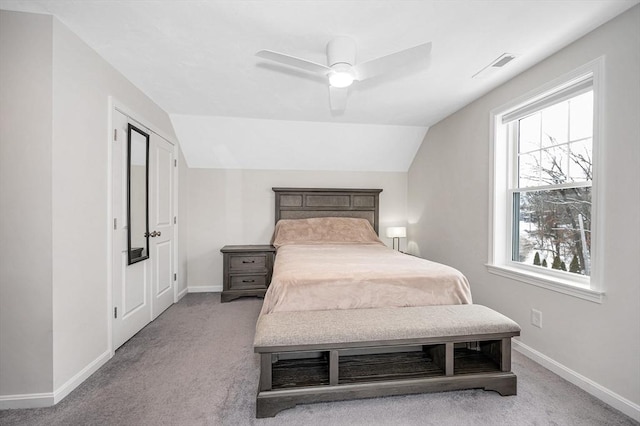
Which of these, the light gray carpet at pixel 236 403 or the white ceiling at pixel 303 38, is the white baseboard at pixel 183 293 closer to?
the light gray carpet at pixel 236 403

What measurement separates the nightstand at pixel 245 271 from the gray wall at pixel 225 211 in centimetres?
48

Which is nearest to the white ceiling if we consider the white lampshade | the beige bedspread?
the beige bedspread

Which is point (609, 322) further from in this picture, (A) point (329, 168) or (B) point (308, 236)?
(A) point (329, 168)

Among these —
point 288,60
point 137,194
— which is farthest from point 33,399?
point 288,60

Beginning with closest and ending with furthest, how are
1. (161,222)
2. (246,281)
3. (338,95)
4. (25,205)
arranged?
(25,205) → (338,95) → (161,222) → (246,281)

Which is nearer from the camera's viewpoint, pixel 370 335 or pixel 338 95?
pixel 370 335

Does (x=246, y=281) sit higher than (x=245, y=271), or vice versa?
(x=245, y=271)

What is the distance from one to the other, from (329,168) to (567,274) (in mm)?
3185

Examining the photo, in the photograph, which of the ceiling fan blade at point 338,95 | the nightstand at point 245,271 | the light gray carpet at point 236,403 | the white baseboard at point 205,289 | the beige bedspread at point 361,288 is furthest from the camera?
the white baseboard at point 205,289

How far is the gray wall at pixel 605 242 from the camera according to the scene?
1700mm

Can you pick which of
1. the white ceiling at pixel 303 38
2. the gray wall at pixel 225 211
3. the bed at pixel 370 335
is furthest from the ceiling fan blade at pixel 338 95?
the gray wall at pixel 225 211

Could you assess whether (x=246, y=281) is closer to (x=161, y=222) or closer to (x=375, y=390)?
(x=161, y=222)

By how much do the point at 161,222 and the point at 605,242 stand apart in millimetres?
3986

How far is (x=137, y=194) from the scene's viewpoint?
2.81 m
